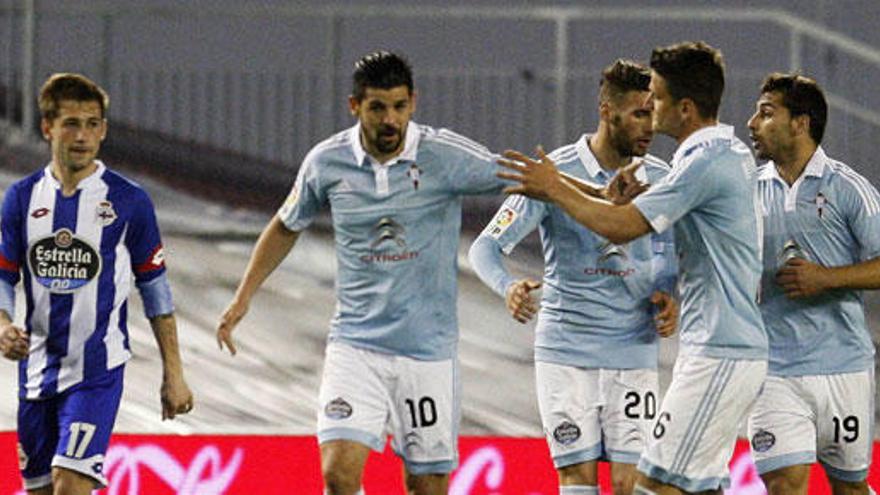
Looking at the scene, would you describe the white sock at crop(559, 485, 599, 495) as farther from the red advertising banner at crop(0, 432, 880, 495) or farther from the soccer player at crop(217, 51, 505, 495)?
the red advertising banner at crop(0, 432, 880, 495)

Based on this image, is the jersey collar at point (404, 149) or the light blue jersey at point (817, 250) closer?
the jersey collar at point (404, 149)

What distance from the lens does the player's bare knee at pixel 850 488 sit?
21.8 ft

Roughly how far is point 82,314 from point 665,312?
6.35ft

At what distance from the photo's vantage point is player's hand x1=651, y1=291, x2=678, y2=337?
655 cm

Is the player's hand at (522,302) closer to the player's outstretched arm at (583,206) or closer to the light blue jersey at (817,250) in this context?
the player's outstretched arm at (583,206)

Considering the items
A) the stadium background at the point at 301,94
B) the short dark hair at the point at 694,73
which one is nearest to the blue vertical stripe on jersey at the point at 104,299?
the short dark hair at the point at 694,73

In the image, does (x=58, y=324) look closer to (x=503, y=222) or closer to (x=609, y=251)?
(x=503, y=222)

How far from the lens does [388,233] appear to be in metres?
6.29

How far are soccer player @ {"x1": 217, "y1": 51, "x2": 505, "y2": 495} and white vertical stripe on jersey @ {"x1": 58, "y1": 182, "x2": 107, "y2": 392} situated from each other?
473 millimetres

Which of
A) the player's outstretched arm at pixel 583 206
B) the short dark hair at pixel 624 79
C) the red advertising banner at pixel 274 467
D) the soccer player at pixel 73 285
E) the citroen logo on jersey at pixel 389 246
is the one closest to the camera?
the player's outstretched arm at pixel 583 206

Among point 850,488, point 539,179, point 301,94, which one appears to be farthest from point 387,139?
point 301,94

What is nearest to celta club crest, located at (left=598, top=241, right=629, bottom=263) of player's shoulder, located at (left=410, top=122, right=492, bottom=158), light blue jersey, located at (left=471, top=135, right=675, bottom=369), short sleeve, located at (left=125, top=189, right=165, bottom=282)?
light blue jersey, located at (left=471, top=135, right=675, bottom=369)

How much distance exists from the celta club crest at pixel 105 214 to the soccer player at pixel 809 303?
83.9 inches

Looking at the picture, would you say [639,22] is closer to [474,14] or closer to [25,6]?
[474,14]
